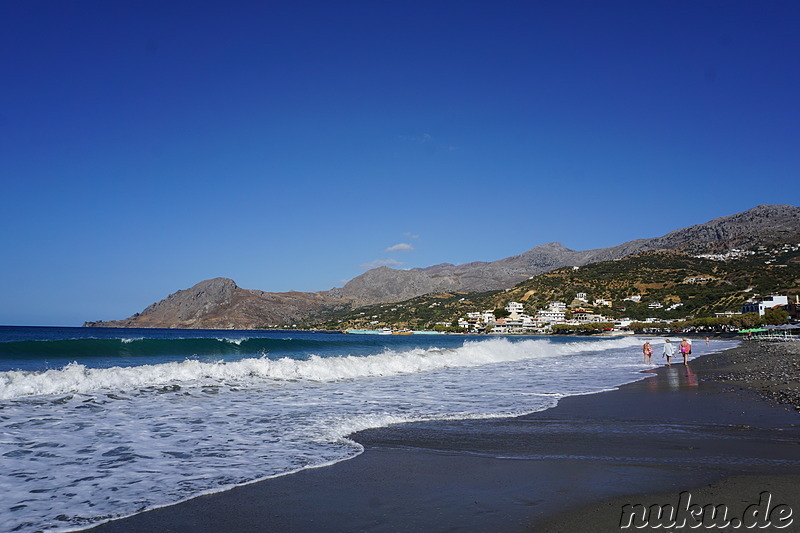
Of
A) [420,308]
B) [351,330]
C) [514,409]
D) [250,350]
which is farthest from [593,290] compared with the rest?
[514,409]

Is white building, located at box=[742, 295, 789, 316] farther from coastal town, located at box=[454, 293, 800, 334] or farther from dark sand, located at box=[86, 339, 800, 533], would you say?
dark sand, located at box=[86, 339, 800, 533]

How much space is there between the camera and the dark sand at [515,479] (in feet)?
14.9

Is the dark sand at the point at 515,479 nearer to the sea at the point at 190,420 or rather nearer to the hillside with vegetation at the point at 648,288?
the sea at the point at 190,420

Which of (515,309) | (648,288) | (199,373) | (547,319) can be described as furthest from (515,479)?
(515,309)

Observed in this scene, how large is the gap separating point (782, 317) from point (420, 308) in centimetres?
10776

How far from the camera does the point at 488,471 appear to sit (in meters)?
6.05

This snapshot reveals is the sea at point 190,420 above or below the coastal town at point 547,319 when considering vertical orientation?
above

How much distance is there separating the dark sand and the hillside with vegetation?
355ft

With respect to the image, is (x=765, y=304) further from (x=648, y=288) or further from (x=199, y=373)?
(x=199, y=373)

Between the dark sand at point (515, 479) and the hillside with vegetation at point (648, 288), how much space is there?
108m

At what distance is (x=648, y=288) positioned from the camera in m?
126

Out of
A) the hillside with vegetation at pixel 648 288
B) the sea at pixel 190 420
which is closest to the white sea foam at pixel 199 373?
the sea at pixel 190 420

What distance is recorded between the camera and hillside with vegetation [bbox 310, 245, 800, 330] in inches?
4254

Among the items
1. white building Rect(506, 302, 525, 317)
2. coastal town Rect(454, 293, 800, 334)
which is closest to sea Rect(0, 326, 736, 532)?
coastal town Rect(454, 293, 800, 334)
